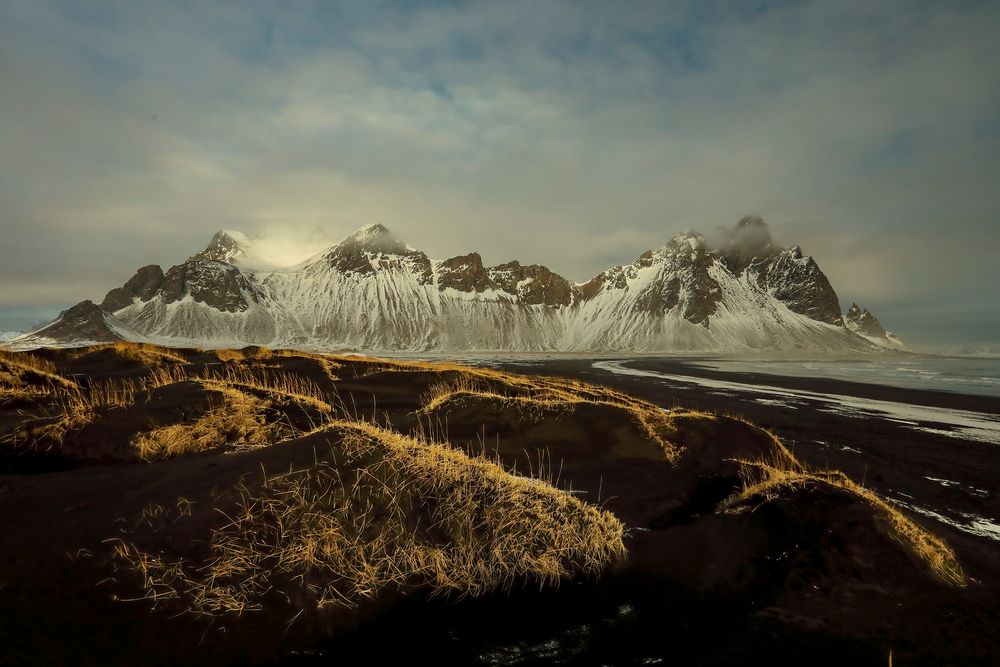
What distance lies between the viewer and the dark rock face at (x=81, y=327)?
506 ft

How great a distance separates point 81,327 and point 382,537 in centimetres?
20639

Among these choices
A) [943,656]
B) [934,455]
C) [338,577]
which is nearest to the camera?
[943,656]

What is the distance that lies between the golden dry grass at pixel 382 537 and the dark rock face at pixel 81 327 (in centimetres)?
19055

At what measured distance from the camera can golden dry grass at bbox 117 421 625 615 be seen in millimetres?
5410

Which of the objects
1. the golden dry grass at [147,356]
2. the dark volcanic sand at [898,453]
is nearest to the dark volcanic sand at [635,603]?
the dark volcanic sand at [898,453]

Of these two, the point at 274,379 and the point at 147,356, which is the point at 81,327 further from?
the point at 274,379

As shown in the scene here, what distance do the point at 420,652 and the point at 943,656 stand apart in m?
5.30

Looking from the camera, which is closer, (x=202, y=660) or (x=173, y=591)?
(x=202, y=660)

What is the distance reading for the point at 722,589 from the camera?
604cm

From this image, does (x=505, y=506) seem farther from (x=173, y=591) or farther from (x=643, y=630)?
(x=173, y=591)

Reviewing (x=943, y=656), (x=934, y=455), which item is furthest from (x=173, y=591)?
(x=934, y=455)

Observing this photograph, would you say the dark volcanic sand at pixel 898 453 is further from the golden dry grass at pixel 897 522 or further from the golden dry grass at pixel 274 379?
the golden dry grass at pixel 274 379

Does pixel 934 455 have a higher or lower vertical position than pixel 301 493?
lower

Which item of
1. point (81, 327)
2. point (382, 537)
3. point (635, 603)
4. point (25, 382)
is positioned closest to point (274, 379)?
point (25, 382)
